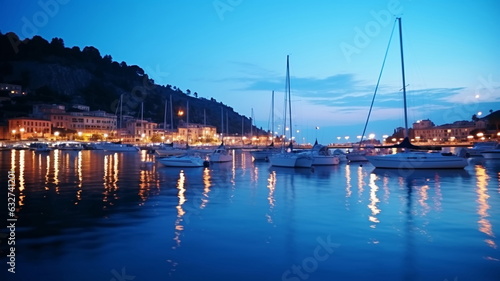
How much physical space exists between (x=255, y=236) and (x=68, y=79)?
158 m

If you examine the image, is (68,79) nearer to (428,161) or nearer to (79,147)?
(79,147)

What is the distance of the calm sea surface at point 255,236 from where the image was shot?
619 centimetres

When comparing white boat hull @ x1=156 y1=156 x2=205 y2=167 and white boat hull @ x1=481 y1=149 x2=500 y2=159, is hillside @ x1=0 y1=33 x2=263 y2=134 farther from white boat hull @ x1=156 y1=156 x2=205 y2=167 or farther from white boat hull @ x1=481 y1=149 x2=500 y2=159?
white boat hull @ x1=156 y1=156 x2=205 y2=167

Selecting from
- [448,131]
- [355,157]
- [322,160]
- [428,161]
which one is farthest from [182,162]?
[448,131]

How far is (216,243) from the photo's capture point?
779 cm

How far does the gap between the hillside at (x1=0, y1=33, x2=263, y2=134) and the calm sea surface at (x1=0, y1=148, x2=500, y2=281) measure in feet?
373

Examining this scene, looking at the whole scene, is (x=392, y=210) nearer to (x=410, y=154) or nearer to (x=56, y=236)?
(x=56, y=236)

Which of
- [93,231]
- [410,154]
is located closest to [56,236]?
[93,231]

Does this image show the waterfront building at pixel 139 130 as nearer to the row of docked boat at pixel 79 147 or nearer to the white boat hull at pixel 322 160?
the row of docked boat at pixel 79 147

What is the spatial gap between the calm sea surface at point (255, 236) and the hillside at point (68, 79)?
11354cm

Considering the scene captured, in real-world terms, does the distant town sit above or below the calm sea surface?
above

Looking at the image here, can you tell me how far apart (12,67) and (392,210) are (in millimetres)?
159410

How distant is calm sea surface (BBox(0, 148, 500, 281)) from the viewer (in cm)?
619

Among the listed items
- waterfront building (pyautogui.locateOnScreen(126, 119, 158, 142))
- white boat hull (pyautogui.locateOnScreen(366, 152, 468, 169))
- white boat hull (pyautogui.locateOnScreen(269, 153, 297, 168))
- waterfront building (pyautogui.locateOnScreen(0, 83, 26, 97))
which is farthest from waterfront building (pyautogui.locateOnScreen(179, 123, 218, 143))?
white boat hull (pyautogui.locateOnScreen(366, 152, 468, 169))
